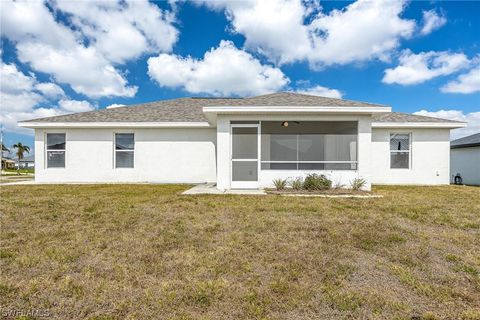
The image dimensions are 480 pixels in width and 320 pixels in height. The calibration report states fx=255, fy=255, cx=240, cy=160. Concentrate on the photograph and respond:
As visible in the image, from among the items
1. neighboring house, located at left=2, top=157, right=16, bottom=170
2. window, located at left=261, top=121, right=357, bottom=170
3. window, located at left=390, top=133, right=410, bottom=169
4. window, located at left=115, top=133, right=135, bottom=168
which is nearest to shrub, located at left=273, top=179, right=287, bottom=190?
window, located at left=261, top=121, right=357, bottom=170

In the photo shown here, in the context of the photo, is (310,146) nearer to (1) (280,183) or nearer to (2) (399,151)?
(1) (280,183)

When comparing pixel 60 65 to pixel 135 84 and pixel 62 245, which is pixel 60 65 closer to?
pixel 135 84

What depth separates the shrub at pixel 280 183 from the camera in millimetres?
9875

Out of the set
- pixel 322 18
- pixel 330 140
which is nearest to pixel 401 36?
pixel 322 18

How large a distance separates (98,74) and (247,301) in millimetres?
24335

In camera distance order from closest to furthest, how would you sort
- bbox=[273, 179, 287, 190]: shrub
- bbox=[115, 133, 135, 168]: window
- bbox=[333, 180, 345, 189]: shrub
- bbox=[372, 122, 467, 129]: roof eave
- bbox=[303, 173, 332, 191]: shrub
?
1. bbox=[303, 173, 332, 191]: shrub
2. bbox=[273, 179, 287, 190]: shrub
3. bbox=[333, 180, 345, 189]: shrub
4. bbox=[372, 122, 467, 129]: roof eave
5. bbox=[115, 133, 135, 168]: window

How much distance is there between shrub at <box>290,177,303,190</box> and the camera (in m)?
9.83

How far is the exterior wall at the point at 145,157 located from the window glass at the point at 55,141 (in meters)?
0.25

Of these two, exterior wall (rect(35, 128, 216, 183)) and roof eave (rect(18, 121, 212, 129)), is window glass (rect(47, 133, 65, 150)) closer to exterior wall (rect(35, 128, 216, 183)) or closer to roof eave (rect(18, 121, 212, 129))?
exterior wall (rect(35, 128, 216, 183))

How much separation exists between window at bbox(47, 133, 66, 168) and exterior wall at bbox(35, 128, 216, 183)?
210 mm

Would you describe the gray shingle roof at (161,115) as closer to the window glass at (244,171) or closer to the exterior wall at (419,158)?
the exterior wall at (419,158)

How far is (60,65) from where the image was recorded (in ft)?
59.8

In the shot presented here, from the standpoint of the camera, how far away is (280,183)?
9938 mm

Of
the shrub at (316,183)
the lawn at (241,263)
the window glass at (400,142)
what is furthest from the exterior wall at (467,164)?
the lawn at (241,263)
